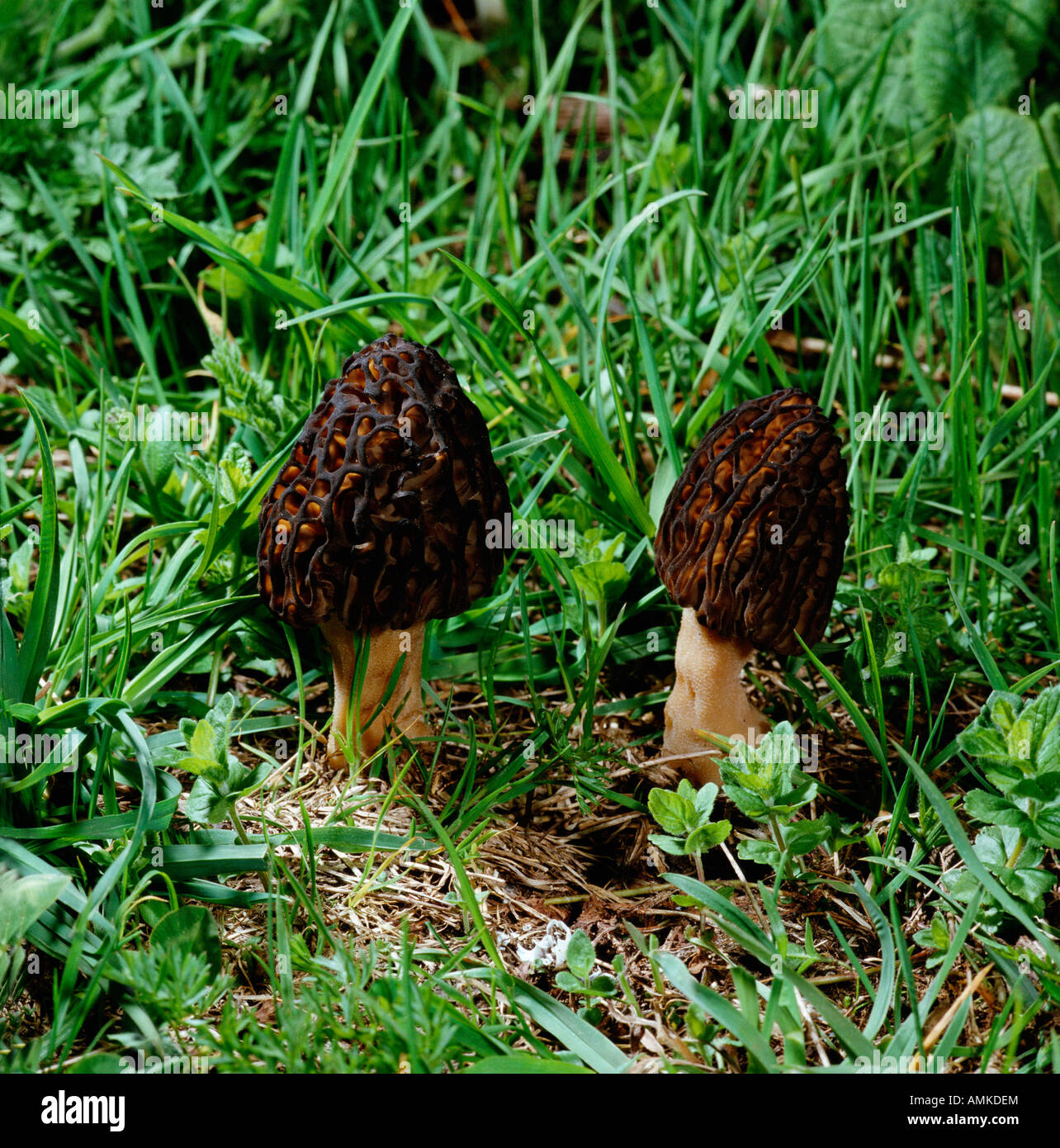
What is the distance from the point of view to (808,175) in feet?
12.6

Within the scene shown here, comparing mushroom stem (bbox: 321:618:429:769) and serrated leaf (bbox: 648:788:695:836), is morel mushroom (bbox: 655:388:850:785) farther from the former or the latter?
mushroom stem (bbox: 321:618:429:769)

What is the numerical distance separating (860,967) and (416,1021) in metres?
0.88

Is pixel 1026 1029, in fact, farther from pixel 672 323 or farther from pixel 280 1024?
pixel 672 323

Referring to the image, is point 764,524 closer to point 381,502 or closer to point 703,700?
point 703,700

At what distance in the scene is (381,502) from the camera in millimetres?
2332

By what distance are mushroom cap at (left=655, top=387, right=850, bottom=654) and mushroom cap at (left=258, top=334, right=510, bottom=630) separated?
0.48 metres

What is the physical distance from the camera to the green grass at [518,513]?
212cm

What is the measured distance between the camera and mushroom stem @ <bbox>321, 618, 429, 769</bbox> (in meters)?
2.56

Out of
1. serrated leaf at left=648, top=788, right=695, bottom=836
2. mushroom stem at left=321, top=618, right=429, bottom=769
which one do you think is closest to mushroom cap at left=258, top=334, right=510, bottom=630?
mushroom stem at left=321, top=618, right=429, bottom=769

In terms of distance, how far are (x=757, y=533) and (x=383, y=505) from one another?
816 mm

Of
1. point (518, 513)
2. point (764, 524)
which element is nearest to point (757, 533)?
point (764, 524)

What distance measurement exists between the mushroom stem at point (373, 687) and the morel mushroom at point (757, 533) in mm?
653
